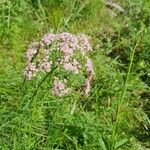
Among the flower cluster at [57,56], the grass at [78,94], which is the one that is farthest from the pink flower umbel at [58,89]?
the grass at [78,94]

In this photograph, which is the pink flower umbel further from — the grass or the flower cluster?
the grass

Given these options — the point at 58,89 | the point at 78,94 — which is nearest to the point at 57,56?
the point at 58,89

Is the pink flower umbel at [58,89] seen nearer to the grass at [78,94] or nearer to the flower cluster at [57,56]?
the flower cluster at [57,56]

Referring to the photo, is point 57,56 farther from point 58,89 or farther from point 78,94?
point 78,94

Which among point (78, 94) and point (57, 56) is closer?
point (57, 56)

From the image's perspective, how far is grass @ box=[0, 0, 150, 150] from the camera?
3404mm

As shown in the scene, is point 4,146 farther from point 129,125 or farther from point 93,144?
point 129,125

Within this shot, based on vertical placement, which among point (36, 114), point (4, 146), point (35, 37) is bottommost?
point (4, 146)

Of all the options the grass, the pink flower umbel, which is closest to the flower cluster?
the pink flower umbel


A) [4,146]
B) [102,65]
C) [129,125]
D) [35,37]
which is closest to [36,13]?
[35,37]

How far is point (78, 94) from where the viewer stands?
12.1ft

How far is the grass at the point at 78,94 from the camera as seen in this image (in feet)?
11.2

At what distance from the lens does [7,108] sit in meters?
3.55

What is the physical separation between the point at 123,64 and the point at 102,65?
30cm
